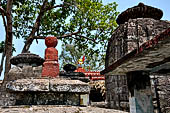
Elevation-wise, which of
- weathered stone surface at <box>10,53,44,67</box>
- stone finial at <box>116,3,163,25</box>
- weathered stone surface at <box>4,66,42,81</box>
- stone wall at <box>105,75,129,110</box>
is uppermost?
stone finial at <box>116,3,163,25</box>

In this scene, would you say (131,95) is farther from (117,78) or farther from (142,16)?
(142,16)

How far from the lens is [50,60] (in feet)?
10.6

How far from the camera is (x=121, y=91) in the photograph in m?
4.33

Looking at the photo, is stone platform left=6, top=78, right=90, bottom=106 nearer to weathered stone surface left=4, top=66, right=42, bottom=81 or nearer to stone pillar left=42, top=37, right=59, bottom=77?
stone pillar left=42, top=37, right=59, bottom=77

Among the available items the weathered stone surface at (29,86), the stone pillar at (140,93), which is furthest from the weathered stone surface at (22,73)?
the weathered stone surface at (29,86)

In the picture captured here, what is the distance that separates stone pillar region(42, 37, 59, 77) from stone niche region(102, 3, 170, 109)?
1353mm

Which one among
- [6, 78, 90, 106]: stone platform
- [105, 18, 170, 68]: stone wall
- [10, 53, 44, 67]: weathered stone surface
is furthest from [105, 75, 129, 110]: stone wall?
[6, 78, 90, 106]: stone platform

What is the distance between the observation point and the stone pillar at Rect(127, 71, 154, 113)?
132 inches

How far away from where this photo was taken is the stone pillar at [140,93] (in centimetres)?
337

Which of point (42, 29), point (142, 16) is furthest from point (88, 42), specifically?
point (142, 16)

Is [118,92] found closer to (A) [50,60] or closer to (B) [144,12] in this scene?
(A) [50,60]

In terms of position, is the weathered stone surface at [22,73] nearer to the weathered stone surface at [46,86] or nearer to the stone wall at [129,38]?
the stone wall at [129,38]

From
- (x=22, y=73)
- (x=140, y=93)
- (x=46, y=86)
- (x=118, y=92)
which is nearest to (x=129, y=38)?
(x=140, y=93)

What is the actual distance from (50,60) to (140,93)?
85.8 inches
